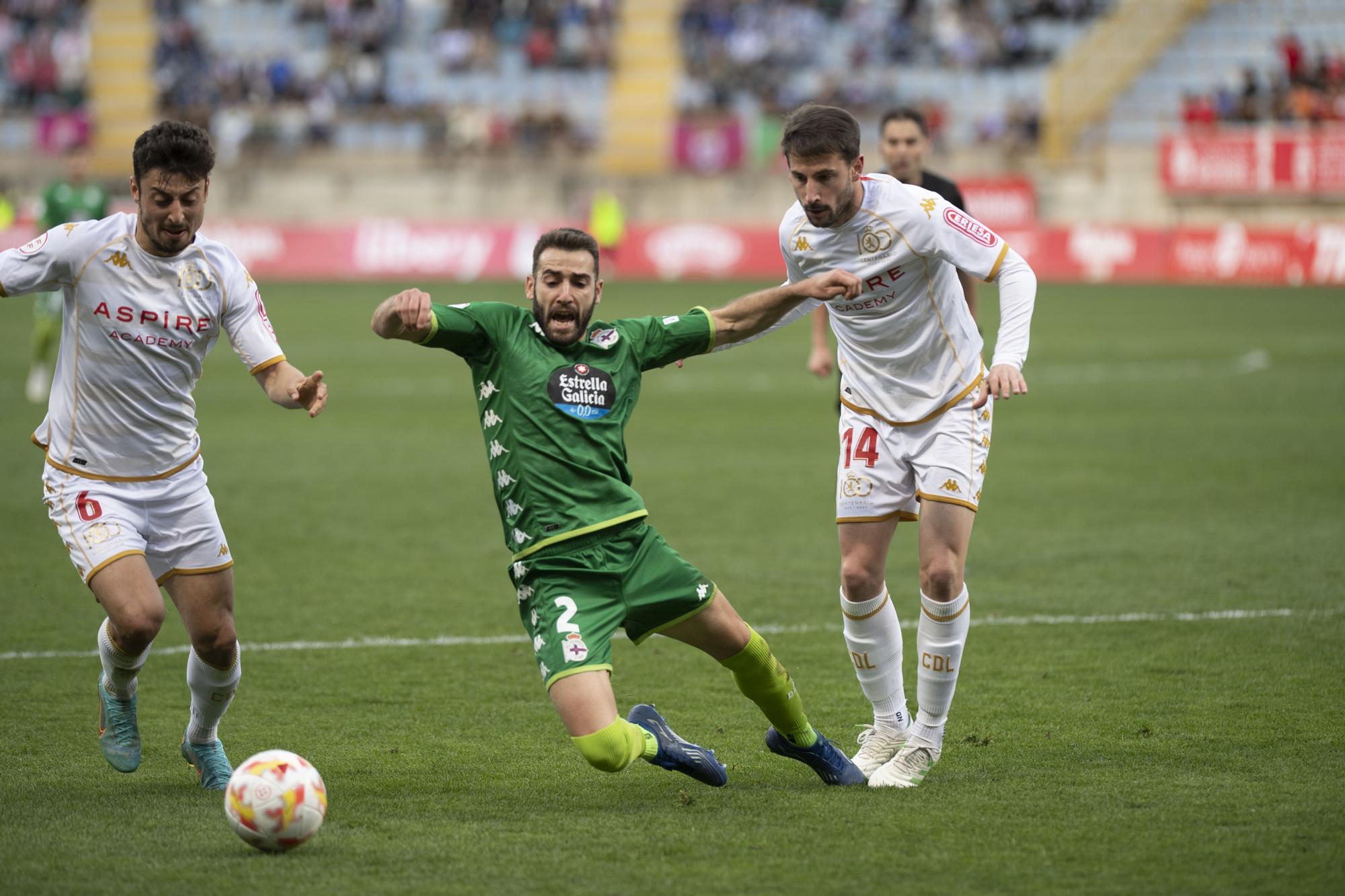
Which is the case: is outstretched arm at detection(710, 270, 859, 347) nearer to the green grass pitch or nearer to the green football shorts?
the green football shorts

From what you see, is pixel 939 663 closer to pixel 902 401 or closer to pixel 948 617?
pixel 948 617

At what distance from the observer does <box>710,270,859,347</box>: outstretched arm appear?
517 cm

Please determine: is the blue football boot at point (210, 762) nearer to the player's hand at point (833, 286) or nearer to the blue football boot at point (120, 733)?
the blue football boot at point (120, 733)

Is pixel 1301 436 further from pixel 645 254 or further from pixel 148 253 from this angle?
pixel 645 254

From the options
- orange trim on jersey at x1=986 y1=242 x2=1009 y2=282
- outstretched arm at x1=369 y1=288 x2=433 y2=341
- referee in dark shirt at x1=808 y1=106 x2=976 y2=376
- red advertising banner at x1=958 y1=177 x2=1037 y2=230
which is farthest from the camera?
red advertising banner at x1=958 y1=177 x2=1037 y2=230

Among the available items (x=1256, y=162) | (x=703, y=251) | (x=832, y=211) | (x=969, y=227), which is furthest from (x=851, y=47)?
(x=832, y=211)

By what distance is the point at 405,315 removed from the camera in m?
4.85

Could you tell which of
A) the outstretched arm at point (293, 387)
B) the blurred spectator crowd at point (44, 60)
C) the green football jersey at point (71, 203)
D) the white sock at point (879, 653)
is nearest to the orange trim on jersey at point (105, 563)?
the outstretched arm at point (293, 387)

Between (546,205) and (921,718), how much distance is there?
32.2 meters

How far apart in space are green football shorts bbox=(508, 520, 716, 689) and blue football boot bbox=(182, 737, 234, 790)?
1204 millimetres

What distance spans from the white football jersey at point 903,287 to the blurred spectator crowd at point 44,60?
126ft

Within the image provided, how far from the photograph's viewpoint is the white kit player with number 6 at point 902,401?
18.0 feet

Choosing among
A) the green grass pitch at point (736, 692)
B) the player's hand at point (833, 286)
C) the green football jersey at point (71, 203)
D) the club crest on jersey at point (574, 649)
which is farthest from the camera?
the green football jersey at point (71, 203)

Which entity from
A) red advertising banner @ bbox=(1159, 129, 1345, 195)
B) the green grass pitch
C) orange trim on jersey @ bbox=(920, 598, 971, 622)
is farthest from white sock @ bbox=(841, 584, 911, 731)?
red advertising banner @ bbox=(1159, 129, 1345, 195)
